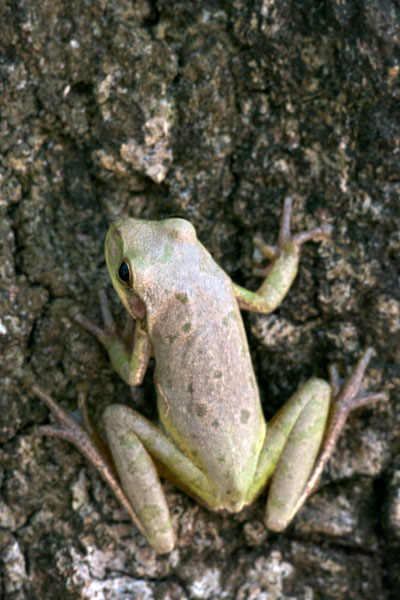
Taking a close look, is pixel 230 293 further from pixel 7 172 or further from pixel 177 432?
pixel 7 172

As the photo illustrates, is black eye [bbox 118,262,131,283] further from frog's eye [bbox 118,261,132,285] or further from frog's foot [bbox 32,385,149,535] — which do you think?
frog's foot [bbox 32,385,149,535]

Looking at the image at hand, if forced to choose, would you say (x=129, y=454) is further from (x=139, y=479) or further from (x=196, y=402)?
(x=196, y=402)

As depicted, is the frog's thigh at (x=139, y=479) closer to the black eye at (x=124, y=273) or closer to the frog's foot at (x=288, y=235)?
the black eye at (x=124, y=273)

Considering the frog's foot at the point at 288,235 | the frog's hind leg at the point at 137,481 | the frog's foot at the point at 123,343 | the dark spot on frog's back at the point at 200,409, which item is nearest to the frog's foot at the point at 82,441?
the frog's hind leg at the point at 137,481

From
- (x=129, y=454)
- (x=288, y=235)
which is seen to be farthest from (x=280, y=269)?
(x=129, y=454)

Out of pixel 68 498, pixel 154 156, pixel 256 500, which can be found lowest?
pixel 68 498

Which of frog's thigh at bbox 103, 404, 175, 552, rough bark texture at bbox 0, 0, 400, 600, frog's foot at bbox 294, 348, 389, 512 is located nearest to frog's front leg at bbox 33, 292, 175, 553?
frog's thigh at bbox 103, 404, 175, 552

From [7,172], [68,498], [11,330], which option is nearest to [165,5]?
[7,172]
